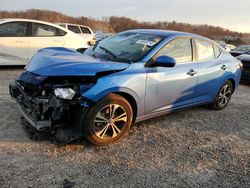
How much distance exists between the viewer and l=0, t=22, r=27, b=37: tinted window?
350 inches

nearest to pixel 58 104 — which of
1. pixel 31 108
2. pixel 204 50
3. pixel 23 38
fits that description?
pixel 31 108

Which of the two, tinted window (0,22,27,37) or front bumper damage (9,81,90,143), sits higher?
tinted window (0,22,27,37)

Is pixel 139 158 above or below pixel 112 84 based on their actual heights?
below

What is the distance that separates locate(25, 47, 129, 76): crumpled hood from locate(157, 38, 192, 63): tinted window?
0.87 m

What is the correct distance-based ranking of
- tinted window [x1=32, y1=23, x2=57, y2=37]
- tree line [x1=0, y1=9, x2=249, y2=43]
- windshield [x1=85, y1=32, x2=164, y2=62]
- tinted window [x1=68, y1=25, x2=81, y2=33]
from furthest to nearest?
tree line [x1=0, y1=9, x2=249, y2=43], tinted window [x1=68, y1=25, x2=81, y2=33], tinted window [x1=32, y1=23, x2=57, y2=37], windshield [x1=85, y1=32, x2=164, y2=62]

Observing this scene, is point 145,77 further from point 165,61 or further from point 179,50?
point 179,50

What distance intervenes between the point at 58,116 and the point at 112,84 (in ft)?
A: 2.71

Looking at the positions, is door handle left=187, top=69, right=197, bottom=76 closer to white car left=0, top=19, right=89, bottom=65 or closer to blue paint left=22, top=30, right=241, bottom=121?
blue paint left=22, top=30, right=241, bottom=121

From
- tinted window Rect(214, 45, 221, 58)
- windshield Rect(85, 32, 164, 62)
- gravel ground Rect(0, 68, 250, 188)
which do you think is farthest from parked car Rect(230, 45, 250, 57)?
windshield Rect(85, 32, 164, 62)

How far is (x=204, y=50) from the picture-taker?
6012mm

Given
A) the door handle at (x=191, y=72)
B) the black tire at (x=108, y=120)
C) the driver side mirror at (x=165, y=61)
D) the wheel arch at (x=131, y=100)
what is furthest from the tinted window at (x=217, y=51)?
the black tire at (x=108, y=120)

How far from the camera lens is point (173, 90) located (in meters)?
5.22

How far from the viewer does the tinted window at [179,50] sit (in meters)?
5.19

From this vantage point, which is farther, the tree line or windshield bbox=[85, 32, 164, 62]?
the tree line
